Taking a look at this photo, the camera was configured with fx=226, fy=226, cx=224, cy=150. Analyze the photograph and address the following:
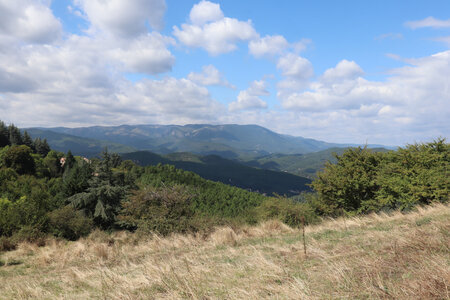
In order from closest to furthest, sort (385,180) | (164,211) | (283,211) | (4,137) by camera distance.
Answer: (164,211)
(385,180)
(283,211)
(4,137)

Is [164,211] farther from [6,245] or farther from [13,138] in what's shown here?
[13,138]

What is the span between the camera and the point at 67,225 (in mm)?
22641

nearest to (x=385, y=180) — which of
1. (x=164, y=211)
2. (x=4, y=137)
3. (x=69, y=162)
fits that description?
(x=164, y=211)

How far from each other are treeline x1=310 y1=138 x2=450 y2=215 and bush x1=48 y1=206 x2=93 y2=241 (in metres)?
25.9

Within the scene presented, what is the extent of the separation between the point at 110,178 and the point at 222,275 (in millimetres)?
35477

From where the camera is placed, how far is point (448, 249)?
4359 mm

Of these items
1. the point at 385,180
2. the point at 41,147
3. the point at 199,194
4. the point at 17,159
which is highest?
the point at 385,180

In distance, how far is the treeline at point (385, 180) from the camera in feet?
57.1

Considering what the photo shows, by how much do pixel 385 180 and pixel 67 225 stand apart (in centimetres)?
3068

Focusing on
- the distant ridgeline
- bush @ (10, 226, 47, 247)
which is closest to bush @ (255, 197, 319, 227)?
the distant ridgeline

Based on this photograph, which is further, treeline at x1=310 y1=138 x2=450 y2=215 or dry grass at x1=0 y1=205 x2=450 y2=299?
treeline at x1=310 y1=138 x2=450 y2=215

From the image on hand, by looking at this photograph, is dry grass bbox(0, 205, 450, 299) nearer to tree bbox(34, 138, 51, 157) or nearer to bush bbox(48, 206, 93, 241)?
bush bbox(48, 206, 93, 241)

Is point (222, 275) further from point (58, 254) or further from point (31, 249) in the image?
point (31, 249)

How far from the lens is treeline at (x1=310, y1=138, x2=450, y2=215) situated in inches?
685
